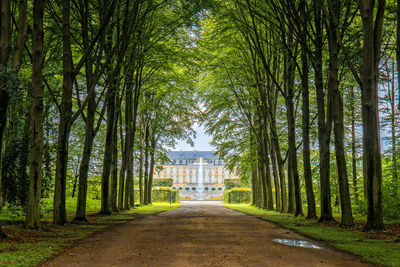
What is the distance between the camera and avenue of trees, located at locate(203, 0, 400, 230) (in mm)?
10344

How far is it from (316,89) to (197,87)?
59.4 feet

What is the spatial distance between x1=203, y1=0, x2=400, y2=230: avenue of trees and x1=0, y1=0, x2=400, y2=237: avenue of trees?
0.06 metres

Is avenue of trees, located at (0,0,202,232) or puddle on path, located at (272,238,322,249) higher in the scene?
avenue of trees, located at (0,0,202,232)

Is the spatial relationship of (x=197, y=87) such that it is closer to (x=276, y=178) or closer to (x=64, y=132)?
(x=276, y=178)

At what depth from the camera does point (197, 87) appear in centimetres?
3128

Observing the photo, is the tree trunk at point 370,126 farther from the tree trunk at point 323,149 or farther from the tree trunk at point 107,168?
the tree trunk at point 107,168

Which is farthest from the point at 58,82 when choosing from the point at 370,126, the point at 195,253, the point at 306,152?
the point at 370,126

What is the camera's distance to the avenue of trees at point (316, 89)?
10.3 meters

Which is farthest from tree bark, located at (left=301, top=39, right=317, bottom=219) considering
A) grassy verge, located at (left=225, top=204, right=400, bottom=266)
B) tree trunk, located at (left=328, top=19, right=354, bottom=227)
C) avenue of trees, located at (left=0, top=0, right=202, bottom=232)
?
avenue of trees, located at (left=0, top=0, right=202, bottom=232)

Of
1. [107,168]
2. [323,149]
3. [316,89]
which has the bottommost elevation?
[107,168]

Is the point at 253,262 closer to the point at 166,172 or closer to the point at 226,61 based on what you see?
the point at 226,61

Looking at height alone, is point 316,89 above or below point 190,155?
below

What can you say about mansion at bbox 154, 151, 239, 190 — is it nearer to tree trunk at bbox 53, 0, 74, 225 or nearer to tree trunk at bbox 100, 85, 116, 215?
tree trunk at bbox 100, 85, 116, 215

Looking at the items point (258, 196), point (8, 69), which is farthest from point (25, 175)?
point (258, 196)
